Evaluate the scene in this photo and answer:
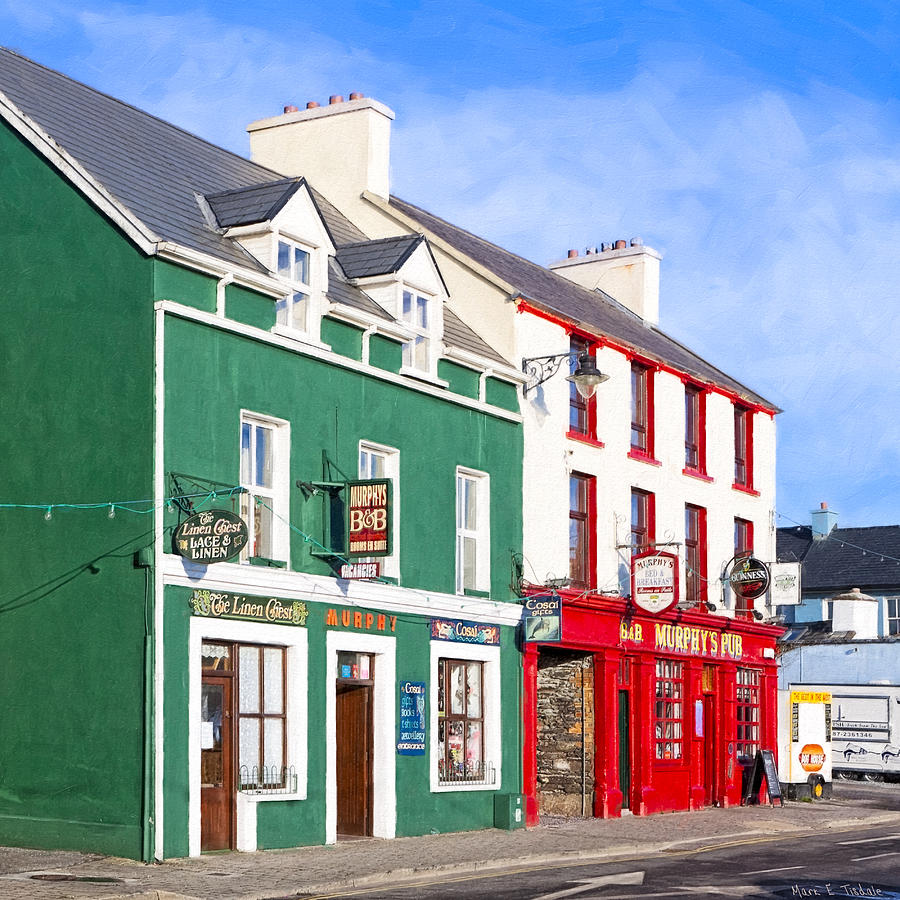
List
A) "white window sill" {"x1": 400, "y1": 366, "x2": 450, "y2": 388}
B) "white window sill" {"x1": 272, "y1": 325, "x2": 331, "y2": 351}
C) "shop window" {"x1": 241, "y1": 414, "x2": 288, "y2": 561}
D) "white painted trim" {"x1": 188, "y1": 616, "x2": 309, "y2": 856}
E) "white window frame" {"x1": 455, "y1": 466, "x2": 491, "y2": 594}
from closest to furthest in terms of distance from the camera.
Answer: "white painted trim" {"x1": 188, "y1": 616, "x2": 309, "y2": 856} < "shop window" {"x1": 241, "y1": 414, "x2": 288, "y2": 561} < "white window sill" {"x1": 272, "y1": 325, "x2": 331, "y2": 351} < "white window sill" {"x1": 400, "y1": 366, "x2": 450, "y2": 388} < "white window frame" {"x1": 455, "y1": 466, "x2": 491, "y2": 594}

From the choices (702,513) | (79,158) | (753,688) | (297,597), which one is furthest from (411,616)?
(753,688)

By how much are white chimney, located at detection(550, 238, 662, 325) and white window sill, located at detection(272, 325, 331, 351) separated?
17.5 meters

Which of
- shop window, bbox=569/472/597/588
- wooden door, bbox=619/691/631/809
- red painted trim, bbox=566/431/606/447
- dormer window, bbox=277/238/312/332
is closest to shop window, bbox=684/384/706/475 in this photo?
red painted trim, bbox=566/431/606/447

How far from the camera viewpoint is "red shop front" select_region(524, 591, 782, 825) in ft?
97.3

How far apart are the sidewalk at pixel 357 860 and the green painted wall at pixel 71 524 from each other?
38.8 inches

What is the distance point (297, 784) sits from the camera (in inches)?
859

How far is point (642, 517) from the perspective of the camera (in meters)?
32.5

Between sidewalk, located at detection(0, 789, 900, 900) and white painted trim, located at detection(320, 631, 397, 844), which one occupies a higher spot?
white painted trim, located at detection(320, 631, 397, 844)

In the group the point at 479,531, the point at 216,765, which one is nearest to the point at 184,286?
the point at 216,765

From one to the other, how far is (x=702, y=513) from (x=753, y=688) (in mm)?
5134

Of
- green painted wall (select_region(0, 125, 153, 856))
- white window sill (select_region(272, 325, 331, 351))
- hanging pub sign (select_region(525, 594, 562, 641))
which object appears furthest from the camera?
hanging pub sign (select_region(525, 594, 562, 641))

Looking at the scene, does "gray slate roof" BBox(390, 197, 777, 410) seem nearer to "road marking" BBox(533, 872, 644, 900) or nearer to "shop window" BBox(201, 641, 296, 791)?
"shop window" BBox(201, 641, 296, 791)

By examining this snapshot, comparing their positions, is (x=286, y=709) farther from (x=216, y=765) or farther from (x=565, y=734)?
Result: (x=565, y=734)

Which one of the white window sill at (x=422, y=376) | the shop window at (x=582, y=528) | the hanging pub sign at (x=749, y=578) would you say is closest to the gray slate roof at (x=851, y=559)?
the hanging pub sign at (x=749, y=578)
